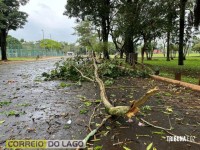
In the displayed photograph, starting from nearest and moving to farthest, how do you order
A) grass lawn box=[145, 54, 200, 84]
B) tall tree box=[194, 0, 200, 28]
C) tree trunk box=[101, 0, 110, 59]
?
1. grass lawn box=[145, 54, 200, 84]
2. tall tree box=[194, 0, 200, 28]
3. tree trunk box=[101, 0, 110, 59]

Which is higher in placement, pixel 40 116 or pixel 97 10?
pixel 97 10

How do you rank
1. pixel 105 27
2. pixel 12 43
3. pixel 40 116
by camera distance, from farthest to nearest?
pixel 12 43, pixel 105 27, pixel 40 116

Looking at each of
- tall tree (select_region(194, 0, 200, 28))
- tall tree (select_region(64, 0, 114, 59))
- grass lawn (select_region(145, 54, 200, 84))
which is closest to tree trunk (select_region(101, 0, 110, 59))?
tall tree (select_region(64, 0, 114, 59))

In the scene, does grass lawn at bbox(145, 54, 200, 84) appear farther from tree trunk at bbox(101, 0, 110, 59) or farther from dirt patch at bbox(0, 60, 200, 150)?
tree trunk at bbox(101, 0, 110, 59)


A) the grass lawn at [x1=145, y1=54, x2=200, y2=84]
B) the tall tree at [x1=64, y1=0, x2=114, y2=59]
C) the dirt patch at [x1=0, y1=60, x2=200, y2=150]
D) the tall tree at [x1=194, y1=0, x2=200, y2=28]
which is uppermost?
the tall tree at [x1=64, y1=0, x2=114, y2=59]

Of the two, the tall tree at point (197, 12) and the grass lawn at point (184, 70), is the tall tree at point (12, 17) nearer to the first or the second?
the grass lawn at point (184, 70)

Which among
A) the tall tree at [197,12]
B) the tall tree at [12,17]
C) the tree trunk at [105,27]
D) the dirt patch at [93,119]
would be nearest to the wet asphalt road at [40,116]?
the dirt patch at [93,119]

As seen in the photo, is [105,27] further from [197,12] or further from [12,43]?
[12,43]

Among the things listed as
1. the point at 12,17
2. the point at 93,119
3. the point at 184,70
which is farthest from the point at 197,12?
the point at 12,17

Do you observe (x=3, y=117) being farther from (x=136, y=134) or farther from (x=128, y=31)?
(x=128, y=31)

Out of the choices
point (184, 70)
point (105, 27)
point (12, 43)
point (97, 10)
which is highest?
point (97, 10)

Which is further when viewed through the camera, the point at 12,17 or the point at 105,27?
the point at 12,17

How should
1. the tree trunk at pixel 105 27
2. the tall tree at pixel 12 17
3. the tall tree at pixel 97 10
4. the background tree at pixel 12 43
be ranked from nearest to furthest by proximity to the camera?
the tall tree at pixel 97 10 → the tree trunk at pixel 105 27 → the tall tree at pixel 12 17 → the background tree at pixel 12 43

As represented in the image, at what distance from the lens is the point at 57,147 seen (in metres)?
3.60
